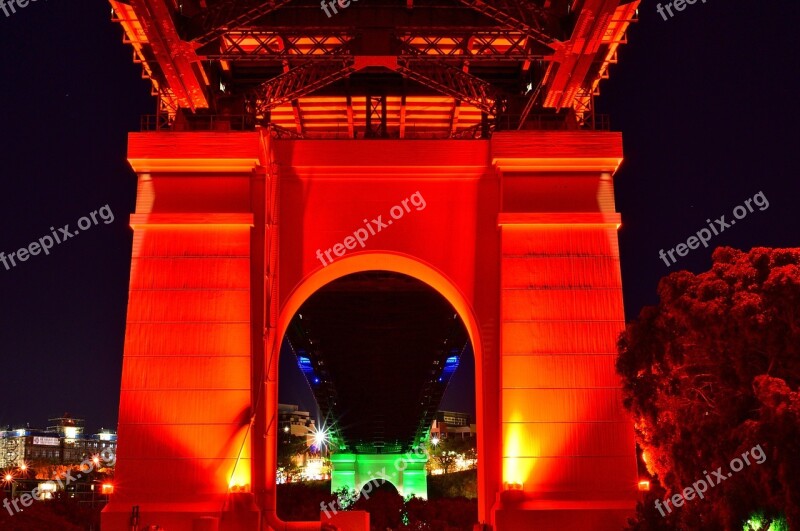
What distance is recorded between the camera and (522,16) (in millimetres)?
22516

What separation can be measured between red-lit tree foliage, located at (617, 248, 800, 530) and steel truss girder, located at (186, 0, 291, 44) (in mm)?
11780

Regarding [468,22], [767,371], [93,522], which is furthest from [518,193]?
[93,522]

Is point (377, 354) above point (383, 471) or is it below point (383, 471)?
above

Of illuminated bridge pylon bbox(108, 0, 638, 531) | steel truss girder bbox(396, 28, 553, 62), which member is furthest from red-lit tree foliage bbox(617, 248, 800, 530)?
steel truss girder bbox(396, 28, 553, 62)

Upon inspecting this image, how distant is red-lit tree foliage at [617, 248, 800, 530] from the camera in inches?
607

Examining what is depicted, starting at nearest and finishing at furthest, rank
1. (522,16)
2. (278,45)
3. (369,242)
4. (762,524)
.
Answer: (762,524) < (522,16) < (369,242) < (278,45)

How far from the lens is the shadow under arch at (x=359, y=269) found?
23453mm

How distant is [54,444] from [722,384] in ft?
464

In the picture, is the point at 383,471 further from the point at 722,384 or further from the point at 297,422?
the point at 297,422

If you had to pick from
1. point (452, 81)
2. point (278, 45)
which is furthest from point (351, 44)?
point (452, 81)

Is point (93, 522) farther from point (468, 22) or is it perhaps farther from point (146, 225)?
point (468, 22)

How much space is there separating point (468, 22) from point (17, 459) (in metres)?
117

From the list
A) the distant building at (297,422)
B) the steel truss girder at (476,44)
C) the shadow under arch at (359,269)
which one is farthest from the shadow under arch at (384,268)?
the distant building at (297,422)

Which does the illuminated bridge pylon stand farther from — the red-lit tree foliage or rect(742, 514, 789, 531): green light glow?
rect(742, 514, 789, 531): green light glow
